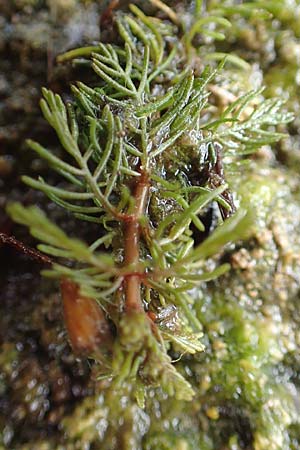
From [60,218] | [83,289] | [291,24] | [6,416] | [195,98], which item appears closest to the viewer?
[83,289]

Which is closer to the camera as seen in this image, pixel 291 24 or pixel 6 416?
pixel 6 416

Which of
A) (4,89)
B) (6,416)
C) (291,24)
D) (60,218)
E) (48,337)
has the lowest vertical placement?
(6,416)

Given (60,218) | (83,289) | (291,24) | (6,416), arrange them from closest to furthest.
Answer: (83,289) → (6,416) → (60,218) → (291,24)

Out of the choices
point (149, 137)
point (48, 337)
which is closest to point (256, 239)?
point (149, 137)

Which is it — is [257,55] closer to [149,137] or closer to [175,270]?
[149,137]
